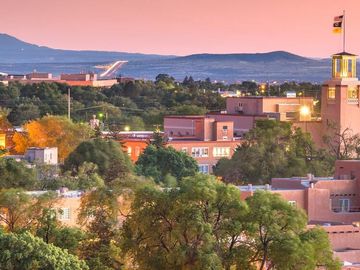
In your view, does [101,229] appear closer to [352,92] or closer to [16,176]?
[16,176]

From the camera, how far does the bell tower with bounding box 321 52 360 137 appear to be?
93438 mm

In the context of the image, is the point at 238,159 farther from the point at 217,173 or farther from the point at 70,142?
the point at 70,142

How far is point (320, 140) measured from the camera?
306 feet

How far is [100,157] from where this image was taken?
75.8 m

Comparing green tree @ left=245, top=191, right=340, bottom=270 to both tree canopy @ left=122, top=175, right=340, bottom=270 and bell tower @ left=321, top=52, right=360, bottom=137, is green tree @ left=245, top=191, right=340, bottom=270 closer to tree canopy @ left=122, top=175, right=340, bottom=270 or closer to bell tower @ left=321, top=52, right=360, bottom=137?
tree canopy @ left=122, top=175, right=340, bottom=270

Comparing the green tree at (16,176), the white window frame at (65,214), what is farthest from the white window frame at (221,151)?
the white window frame at (65,214)

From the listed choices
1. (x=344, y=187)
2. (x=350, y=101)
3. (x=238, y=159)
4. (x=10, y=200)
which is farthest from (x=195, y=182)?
(x=350, y=101)

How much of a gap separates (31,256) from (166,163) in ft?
122

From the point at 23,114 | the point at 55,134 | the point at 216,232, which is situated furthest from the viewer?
the point at 23,114

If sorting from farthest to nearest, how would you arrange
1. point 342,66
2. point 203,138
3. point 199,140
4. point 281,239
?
point 342,66 → point 203,138 → point 199,140 → point 281,239

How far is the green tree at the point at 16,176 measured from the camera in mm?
63562

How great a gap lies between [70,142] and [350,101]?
16660 millimetres

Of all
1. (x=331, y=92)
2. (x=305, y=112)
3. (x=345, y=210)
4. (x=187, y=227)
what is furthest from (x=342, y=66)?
(x=187, y=227)

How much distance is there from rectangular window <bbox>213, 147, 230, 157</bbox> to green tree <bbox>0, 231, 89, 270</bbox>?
5112 centimetres
